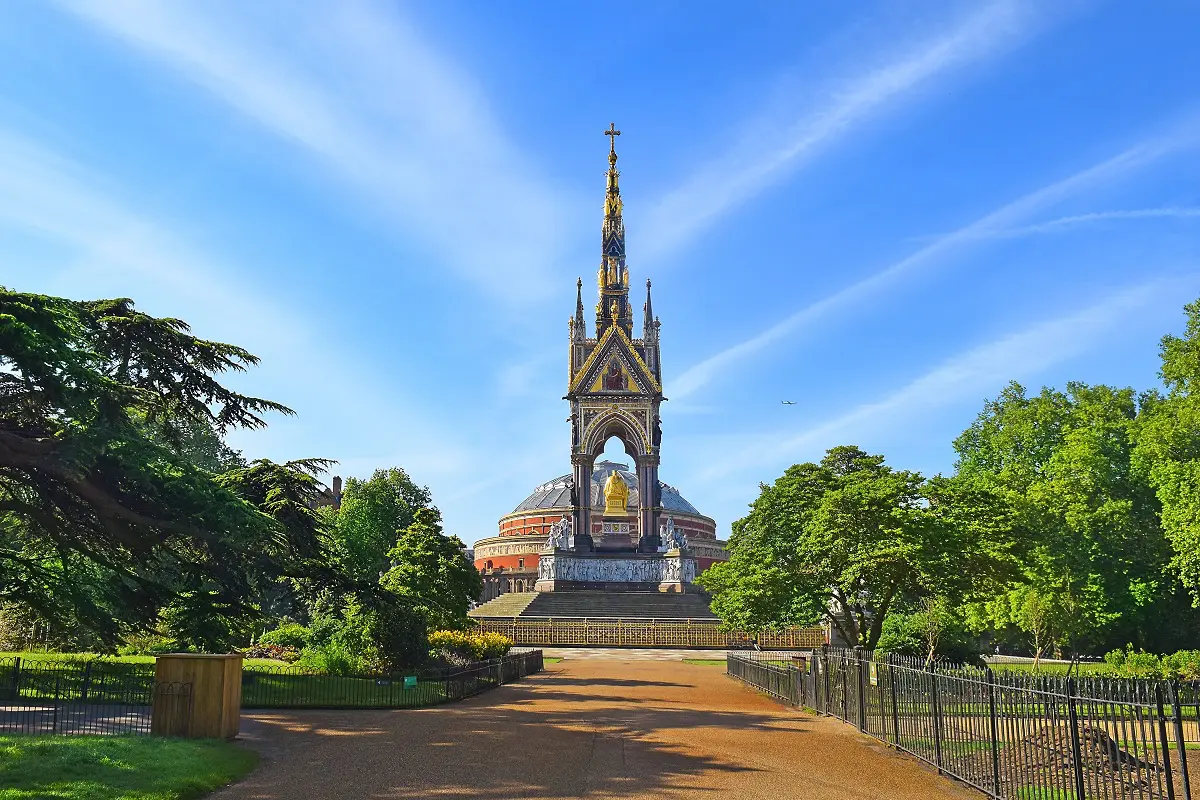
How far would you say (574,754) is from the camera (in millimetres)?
13758

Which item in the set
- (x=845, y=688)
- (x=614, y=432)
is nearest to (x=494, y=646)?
(x=845, y=688)

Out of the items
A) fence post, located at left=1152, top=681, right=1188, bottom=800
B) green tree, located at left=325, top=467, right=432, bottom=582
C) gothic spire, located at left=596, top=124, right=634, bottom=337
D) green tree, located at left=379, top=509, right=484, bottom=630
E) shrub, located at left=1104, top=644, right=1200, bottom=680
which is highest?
gothic spire, located at left=596, top=124, right=634, bottom=337

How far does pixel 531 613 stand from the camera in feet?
160

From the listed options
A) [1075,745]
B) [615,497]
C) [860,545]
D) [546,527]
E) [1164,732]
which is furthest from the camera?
[546,527]

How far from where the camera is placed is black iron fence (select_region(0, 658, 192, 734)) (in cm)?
1408

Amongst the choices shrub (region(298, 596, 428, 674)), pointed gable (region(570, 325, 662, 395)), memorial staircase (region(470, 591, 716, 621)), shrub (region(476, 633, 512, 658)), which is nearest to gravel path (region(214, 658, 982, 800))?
shrub (region(298, 596, 428, 674))

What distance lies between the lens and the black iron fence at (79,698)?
14.1m

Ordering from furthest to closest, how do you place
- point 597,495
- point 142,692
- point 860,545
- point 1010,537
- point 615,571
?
point 597,495
point 615,571
point 1010,537
point 860,545
point 142,692

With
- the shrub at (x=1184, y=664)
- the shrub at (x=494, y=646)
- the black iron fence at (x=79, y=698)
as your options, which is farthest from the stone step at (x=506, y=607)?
the shrub at (x=1184, y=664)

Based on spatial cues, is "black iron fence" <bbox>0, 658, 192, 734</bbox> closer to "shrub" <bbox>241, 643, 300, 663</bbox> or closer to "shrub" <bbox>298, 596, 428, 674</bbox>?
"shrub" <bbox>298, 596, 428, 674</bbox>

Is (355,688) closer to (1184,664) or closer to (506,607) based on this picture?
(1184,664)

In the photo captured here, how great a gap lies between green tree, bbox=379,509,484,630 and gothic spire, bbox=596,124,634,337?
38847 mm

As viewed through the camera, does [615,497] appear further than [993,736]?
Yes

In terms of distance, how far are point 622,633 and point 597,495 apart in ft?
145
